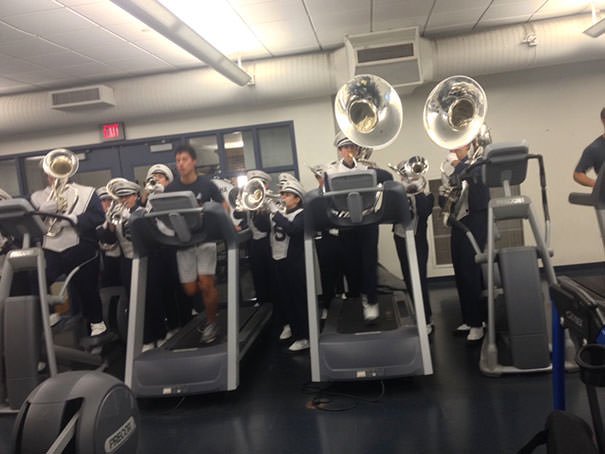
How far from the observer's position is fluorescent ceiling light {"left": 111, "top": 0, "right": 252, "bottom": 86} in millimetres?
3253

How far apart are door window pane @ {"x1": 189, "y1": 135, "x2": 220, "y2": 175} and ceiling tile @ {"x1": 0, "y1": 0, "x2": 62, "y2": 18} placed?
2857mm

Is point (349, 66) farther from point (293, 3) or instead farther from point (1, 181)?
point (1, 181)

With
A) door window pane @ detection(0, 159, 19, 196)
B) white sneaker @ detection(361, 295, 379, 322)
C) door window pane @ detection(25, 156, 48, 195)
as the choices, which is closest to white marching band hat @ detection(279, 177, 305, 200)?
white sneaker @ detection(361, 295, 379, 322)

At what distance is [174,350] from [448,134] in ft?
9.76

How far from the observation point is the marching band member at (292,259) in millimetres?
3848

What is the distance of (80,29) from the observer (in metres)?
4.36

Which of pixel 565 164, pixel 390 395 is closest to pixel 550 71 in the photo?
pixel 565 164

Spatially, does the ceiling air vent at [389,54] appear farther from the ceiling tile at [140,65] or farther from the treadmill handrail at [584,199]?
the treadmill handrail at [584,199]

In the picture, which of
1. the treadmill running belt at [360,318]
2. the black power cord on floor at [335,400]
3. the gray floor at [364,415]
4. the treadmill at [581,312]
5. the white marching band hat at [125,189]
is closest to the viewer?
the treadmill at [581,312]

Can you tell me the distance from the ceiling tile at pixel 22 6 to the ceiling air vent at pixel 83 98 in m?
1.77

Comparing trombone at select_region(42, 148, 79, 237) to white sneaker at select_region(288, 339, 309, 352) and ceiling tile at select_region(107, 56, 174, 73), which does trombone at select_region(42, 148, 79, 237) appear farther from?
white sneaker at select_region(288, 339, 309, 352)

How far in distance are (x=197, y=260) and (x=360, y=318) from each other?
150 centimetres

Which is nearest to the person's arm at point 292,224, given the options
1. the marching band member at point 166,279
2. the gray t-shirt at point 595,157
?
the marching band member at point 166,279

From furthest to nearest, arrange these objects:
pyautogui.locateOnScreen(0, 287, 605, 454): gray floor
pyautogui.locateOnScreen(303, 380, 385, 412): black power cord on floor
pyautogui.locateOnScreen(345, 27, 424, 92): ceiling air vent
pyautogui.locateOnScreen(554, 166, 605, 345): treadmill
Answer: pyautogui.locateOnScreen(345, 27, 424, 92): ceiling air vent → pyautogui.locateOnScreen(303, 380, 385, 412): black power cord on floor → pyautogui.locateOnScreen(0, 287, 605, 454): gray floor → pyautogui.locateOnScreen(554, 166, 605, 345): treadmill
